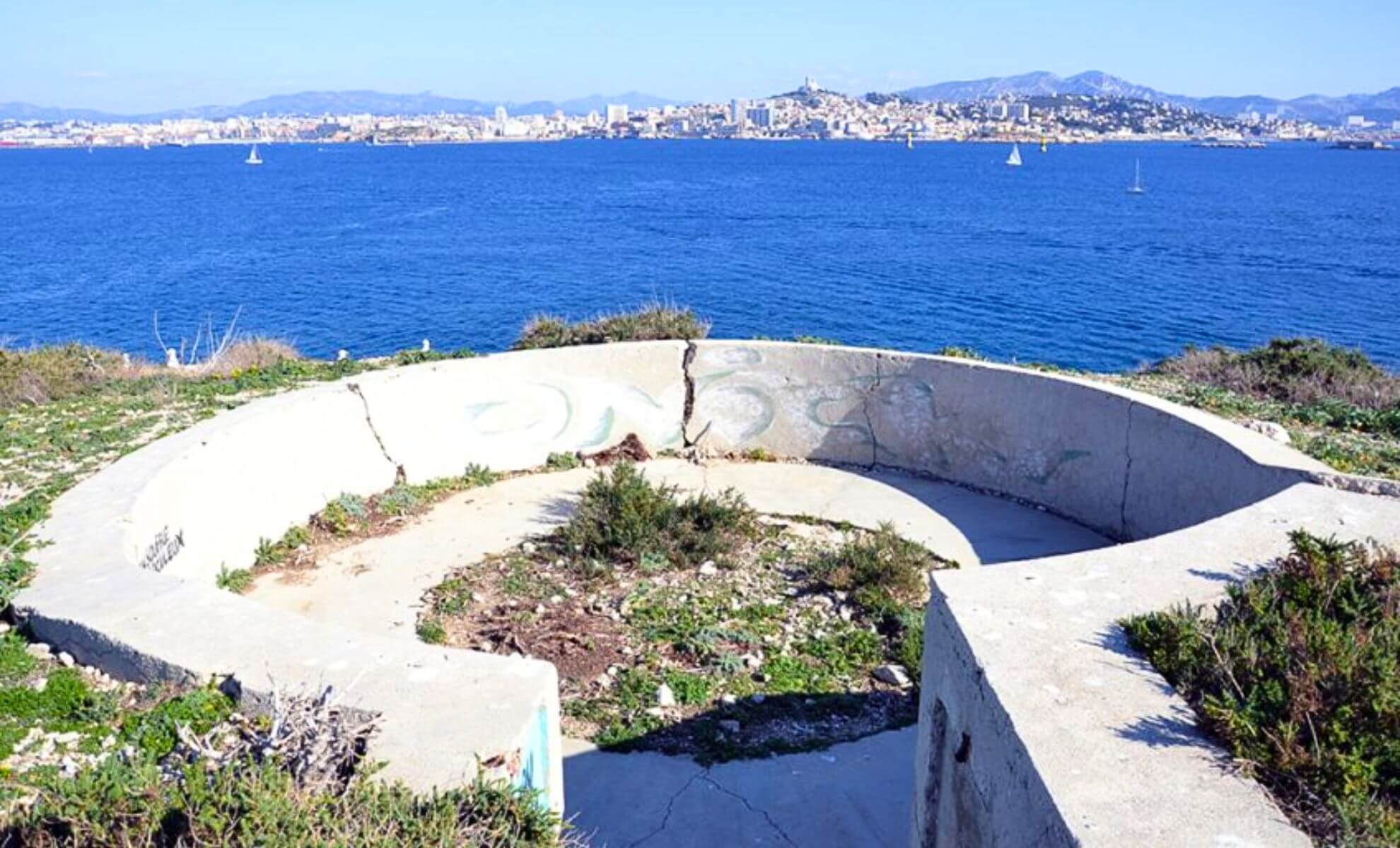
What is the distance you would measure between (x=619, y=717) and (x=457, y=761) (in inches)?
123

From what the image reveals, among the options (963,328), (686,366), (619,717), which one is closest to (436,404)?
(686,366)

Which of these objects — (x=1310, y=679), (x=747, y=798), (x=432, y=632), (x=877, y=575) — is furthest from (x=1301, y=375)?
(x=432, y=632)

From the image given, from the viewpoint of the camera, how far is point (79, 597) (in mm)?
6922

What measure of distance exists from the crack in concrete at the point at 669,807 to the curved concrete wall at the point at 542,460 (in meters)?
1.28

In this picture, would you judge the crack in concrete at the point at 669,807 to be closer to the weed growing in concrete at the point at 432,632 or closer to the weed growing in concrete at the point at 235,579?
the weed growing in concrete at the point at 432,632

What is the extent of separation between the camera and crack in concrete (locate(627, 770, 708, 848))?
21.7 ft

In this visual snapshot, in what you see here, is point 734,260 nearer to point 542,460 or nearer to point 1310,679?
point 542,460

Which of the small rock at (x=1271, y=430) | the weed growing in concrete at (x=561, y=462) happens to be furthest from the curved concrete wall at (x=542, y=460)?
the small rock at (x=1271, y=430)

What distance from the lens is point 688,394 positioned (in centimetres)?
1391

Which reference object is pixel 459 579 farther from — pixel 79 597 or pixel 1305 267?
pixel 1305 267

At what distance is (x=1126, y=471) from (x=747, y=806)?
6.49 metres

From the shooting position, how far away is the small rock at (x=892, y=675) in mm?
8445

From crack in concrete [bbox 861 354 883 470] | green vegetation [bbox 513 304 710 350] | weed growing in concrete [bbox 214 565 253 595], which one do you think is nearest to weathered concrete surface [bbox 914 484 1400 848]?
crack in concrete [bbox 861 354 883 470]

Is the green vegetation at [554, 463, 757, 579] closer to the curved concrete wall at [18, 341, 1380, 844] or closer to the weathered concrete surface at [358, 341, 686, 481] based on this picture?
the weathered concrete surface at [358, 341, 686, 481]
